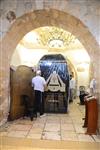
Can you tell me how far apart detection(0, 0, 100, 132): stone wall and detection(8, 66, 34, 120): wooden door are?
73 centimetres

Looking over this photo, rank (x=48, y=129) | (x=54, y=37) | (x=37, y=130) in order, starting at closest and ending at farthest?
(x=37, y=130) → (x=48, y=129) → (x=54, y=37)

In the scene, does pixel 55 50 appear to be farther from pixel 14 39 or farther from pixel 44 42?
pixel 14 39

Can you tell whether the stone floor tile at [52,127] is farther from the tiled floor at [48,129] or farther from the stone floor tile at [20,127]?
the stone floor tile at [20,127]

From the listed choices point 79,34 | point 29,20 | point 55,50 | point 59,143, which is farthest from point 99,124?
point 55,50

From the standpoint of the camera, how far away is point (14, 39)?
5988 mm

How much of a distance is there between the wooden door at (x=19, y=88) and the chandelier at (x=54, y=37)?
3.00m

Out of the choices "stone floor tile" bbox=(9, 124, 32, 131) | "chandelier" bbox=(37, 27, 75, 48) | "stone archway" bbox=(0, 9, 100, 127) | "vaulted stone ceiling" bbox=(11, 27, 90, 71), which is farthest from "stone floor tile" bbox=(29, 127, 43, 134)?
"chandelier" bbox=(37, 27, 75, 48)

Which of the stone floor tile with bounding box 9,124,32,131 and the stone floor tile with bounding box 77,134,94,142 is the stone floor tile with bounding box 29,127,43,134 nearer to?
A: the stone floor tile with bounding box 9,124,32,131

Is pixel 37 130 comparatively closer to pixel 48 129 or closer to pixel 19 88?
pixel 48 129

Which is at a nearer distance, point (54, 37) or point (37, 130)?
point (37, 130)

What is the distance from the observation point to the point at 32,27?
238 inches

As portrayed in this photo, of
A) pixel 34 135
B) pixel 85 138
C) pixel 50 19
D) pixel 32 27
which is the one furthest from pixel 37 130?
pixel 50 19

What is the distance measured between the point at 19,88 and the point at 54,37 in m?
4.33

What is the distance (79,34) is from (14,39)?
147cm
